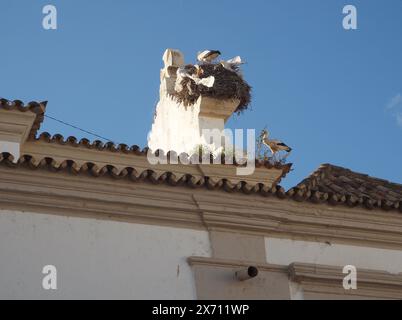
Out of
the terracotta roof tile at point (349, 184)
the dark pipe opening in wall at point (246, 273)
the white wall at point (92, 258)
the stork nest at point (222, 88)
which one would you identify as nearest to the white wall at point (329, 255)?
the dark pipe opening in wall at point (246, 273)

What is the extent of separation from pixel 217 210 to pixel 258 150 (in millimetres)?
4396

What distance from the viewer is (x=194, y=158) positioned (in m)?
12.4

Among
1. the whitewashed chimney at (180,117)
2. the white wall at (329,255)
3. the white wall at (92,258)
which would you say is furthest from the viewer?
the whitewashed chimney at (180,117)

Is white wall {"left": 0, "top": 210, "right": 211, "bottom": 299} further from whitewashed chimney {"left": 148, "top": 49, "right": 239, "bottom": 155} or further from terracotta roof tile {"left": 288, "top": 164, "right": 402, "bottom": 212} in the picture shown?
whitewashed chimney {"left": 148, "top": 49, "right": 239, "bottom": 155}

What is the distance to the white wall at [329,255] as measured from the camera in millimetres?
9414

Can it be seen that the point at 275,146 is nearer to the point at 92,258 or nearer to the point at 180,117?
the point at 180,117

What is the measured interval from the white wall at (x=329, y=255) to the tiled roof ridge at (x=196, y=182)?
0.43 meters

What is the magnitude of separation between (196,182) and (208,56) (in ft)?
20.0

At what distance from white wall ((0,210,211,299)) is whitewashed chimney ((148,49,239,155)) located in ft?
16.0

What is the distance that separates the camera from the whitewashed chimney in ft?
47.8

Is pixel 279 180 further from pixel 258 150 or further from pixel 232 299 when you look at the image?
pixel 232 299

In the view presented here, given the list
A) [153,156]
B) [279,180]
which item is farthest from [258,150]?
[153,156]

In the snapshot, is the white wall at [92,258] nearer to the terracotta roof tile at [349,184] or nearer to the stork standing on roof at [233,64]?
the terracotta roof tile at [349,184]
